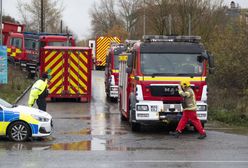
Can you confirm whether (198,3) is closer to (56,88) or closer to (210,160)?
(56,88)

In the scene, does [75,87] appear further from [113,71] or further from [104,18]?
[104,18]

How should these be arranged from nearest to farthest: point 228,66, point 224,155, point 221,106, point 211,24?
1. point 224,155
2. point 221,106
3. point 228,66
4. point 211,24

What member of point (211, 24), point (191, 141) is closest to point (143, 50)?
point (191, 141)

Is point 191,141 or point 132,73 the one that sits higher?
point 132,73

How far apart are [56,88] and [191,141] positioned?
12.2 m

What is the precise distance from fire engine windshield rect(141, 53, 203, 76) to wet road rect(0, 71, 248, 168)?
1.81m

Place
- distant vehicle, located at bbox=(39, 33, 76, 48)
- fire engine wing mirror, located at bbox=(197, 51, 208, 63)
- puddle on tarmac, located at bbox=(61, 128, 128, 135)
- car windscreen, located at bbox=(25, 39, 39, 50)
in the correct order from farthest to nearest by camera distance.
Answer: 1. car windscreen, located at bbox=(25, 39, 39, 50)
2. distant vehicle, located at bbox=(39, 33, 76, 48)
3. puddle on tarmac, located at bbox=(61, 128, 128, 135)
4. fire engine wing mirror, located at bbox=(197, 51, 208, 63)

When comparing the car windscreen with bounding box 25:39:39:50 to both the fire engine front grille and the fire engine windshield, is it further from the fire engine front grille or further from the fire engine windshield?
the fire engine front grille

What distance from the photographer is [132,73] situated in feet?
55.2

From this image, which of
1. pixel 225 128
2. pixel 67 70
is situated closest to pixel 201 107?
pixel 225 128

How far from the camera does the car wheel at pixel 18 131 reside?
1440cm

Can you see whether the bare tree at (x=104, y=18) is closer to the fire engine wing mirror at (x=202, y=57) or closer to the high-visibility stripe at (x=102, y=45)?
the high-visibility stripe at (x=102, y=45)

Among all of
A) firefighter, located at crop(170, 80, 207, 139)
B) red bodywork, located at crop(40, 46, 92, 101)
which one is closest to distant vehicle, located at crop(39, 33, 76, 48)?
red bodywork, located at crop(40, 46, 92, 101)

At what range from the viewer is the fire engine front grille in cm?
1575
